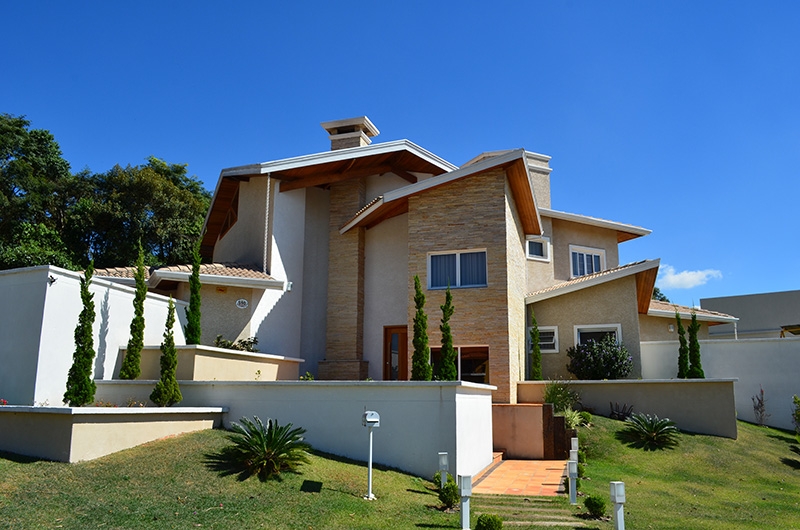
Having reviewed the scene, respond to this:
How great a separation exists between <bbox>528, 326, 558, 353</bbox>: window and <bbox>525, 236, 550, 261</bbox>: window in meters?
4.02

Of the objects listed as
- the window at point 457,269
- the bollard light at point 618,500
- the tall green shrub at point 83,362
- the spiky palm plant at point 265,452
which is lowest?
the bollard light at point 618,500

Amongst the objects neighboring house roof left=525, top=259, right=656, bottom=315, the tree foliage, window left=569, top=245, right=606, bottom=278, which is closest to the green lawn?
neighboring house roof left=525, top=259, right=656, bottom=315

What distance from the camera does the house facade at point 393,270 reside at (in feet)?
61.1

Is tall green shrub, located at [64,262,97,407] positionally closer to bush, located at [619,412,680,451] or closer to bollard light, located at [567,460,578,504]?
bollard light, located at [567,460,578,504]

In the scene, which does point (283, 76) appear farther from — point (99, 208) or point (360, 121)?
point (99, 208)

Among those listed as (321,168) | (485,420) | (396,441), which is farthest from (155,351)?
(321,168)

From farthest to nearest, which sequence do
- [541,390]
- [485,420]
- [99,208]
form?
1. [99,208]
2. [541,390]
3. [485,420]

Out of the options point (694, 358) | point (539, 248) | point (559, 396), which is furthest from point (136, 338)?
point (539, 248)

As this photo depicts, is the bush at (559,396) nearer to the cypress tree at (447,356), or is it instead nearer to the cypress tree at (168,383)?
the cypress tree at (447,356)

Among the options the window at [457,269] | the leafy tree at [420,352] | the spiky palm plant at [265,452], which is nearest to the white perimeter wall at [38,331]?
the spiky palm plant at [265,452]

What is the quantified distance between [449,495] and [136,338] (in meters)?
7.99

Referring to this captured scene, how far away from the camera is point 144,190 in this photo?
1371 inches

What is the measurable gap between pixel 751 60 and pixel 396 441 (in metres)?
11.6

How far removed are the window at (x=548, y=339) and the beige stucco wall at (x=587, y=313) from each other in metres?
0.12
